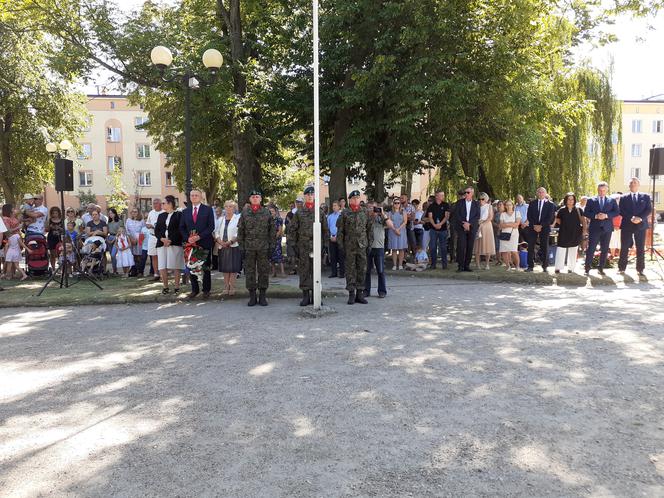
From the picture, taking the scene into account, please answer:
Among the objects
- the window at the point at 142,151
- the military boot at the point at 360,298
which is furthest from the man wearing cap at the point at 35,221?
the window at the point at 142,151

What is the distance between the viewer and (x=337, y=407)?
4641 mm

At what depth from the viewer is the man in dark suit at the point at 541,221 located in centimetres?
1386

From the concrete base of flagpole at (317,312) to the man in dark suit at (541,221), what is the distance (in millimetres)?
6889

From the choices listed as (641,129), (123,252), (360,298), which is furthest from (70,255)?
(641,129)

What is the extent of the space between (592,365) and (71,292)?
1024 centimetres

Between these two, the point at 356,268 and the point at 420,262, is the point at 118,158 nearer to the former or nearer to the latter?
the point at 420,262

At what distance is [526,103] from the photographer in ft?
49.0

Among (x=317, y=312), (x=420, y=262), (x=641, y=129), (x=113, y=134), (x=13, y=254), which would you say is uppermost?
(x=641, y=129)

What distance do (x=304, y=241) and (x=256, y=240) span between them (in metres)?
0.92

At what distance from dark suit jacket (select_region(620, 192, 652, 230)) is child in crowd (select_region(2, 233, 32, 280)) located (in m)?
15.5

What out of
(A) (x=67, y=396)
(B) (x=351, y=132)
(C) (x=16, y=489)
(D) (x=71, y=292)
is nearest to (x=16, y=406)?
(A) (x=67, y=396)

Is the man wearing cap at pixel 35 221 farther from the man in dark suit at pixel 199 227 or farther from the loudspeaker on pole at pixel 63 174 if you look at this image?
the man in dark suit at pixel 199 227

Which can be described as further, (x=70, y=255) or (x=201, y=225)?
(x=70, y=255)

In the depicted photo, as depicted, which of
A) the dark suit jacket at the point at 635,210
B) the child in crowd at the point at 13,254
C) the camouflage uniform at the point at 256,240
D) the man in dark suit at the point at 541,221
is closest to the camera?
the camouflage uniform at the point at 256,240
